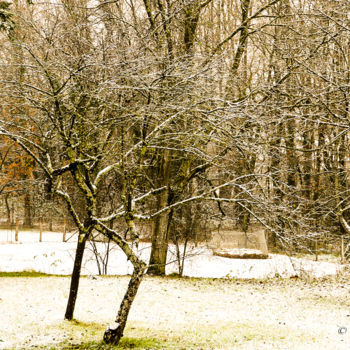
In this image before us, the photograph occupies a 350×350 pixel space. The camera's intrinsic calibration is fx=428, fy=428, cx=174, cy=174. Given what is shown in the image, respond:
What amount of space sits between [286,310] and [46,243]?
13.0 m

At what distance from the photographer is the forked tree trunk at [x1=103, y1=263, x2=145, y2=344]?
5.70m

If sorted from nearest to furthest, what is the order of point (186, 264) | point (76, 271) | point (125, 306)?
point (125, 306), point (76, 271), point (186, 264)

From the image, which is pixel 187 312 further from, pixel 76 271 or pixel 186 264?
pixel 186 264

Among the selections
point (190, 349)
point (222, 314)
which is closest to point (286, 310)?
point (222, 314)

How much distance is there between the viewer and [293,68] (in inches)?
428

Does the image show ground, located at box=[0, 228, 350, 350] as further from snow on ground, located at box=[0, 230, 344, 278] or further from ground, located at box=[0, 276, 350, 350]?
snow on ground, located at box=[0, 230, 344, 278]

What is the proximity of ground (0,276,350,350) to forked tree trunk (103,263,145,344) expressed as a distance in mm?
141

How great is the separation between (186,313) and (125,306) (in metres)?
3.06

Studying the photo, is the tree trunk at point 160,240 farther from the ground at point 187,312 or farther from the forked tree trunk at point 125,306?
the forked tree trunk at point 125,306

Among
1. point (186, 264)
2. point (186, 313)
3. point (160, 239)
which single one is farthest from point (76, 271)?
point (186, 264)

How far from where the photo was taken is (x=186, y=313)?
333 inches

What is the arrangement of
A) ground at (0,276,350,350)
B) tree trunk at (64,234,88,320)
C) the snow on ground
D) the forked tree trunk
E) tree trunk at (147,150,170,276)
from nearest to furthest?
1. the forked tree trunk
2. ground at (0,276,350,350)
3. tree trunk at (64,234,88,320)
4. tree trunk at (147,150,170,276)
5. the snow on ground

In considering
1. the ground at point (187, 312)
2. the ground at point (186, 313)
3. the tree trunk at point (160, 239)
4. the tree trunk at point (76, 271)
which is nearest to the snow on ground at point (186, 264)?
the ground at point (187, 312)

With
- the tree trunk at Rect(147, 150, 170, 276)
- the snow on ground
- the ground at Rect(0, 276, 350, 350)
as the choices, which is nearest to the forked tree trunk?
the ground at Rect(0, 276, 350, 350)
